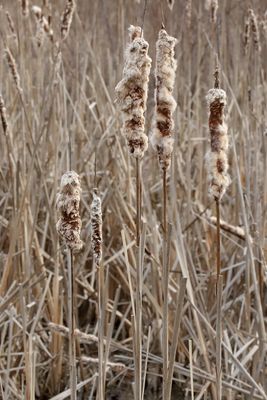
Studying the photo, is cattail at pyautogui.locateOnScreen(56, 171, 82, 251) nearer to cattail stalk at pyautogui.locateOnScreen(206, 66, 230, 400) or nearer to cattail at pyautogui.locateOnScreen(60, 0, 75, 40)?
cattail stalk at pyautogui.locateOnScreen(206, 66, 230, 400)

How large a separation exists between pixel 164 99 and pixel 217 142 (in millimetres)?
83

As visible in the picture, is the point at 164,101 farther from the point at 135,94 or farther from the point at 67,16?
the point at 67,16

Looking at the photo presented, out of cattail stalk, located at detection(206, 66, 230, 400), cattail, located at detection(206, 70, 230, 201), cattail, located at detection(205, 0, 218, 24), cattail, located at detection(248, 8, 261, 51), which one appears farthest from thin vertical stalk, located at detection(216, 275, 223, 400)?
cattail, located at detection(248, 8, 261, 51)

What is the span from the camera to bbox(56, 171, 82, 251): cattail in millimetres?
790

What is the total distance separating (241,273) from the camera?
6.59 feet

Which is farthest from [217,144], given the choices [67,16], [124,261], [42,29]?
[42,29]

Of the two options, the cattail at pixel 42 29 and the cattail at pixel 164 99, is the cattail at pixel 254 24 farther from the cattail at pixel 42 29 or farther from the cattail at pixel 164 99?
the cattail at pixel 164 99

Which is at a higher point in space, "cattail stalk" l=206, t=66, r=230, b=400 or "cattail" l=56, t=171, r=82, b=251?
"cattail stalk" l=206, t=66, r=230, b=400

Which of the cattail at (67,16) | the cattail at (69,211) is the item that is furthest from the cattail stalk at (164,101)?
the cattail at (67,16)

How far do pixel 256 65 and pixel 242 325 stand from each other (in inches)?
27.1

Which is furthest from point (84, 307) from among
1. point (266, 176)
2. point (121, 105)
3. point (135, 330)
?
point (121, 105)

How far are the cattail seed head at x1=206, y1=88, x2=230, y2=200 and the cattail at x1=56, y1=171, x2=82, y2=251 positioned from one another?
16 cm

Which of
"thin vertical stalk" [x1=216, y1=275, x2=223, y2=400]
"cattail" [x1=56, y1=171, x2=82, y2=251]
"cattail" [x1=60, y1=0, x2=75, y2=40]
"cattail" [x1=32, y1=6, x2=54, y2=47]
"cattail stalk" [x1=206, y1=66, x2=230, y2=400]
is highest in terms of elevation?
"cattail" [x1=32, y1=6, x2=54, y2=47]

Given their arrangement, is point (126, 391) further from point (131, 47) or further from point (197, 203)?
point (131, 47)
